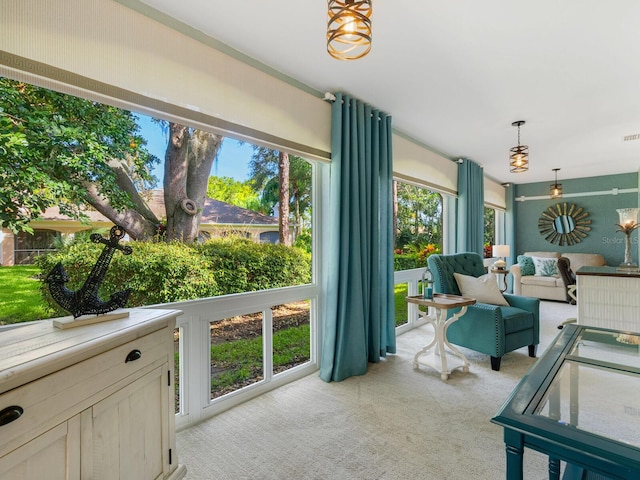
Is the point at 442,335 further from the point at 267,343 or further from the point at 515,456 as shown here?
the point at 515,456

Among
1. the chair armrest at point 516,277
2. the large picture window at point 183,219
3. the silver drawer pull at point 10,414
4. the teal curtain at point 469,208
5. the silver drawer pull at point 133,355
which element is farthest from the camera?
the chair armrest at point 516,277

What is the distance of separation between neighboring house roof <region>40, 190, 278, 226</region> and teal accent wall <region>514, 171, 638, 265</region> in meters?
6.85

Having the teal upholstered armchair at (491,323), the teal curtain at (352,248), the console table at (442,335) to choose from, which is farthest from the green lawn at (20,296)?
the teal upholstered armchair at (491,323)

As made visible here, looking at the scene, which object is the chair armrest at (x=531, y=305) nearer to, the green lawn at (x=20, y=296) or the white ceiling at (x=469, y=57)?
the white ceiling at (x=469, y=57)

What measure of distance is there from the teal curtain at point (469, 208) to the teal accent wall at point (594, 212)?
2.63 metres

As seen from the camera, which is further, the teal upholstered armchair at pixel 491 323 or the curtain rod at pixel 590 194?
the curtain rod at pixel 590 194

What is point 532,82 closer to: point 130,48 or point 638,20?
point 638,20

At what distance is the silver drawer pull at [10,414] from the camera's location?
87 centimetres

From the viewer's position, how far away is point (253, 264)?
2.73 metres

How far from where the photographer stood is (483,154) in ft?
16.7

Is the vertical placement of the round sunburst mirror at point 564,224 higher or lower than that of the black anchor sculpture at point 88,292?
higher

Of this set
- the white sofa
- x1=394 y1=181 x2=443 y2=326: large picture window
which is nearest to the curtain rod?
the white sofa

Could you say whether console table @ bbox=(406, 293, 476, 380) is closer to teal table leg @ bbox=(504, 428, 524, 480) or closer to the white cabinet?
teal table leg @ bbox=(504, 428, 524, 480)

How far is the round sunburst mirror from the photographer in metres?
6.84
